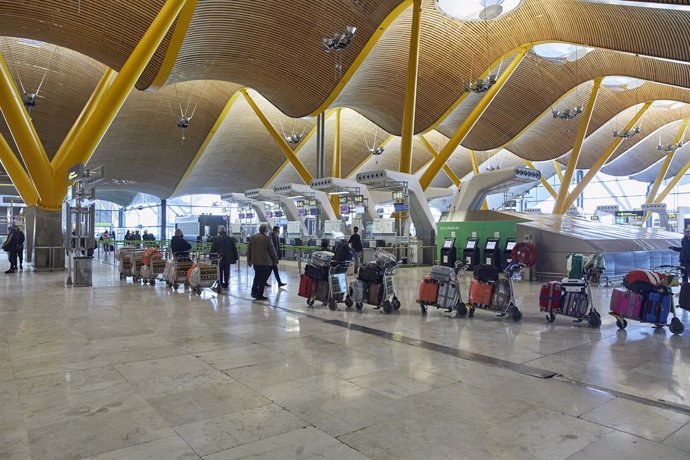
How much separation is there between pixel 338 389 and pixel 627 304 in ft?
14.9

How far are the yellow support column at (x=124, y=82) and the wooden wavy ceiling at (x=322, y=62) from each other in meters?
2.74

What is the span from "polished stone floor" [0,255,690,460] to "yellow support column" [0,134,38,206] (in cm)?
1514

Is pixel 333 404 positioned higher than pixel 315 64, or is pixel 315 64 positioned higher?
pixel 315 64

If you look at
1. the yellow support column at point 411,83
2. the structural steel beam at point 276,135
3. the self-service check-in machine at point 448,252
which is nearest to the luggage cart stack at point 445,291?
the self-service check-in machine at point 448,252

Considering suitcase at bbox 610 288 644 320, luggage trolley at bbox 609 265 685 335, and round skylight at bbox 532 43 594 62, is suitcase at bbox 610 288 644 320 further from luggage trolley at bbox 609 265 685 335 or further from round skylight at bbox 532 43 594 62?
round skylight at bbox 532 43 594 62

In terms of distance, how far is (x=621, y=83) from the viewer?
105 feet

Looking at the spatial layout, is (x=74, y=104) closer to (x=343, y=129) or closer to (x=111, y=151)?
(x=111, y=151)

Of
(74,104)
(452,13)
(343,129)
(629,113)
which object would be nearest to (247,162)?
(343,129)

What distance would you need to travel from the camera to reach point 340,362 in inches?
191

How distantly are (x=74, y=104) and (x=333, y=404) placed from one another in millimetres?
31639

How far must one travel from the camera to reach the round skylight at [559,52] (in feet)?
87.8

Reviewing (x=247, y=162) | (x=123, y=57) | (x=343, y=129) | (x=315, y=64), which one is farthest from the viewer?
(x=247, y=162)

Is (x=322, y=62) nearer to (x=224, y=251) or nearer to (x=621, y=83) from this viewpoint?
(x=224, y=251)

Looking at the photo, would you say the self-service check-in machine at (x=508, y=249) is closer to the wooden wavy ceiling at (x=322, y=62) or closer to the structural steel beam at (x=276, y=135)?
the wooden wavy ceiling at (x=322, y=62)
